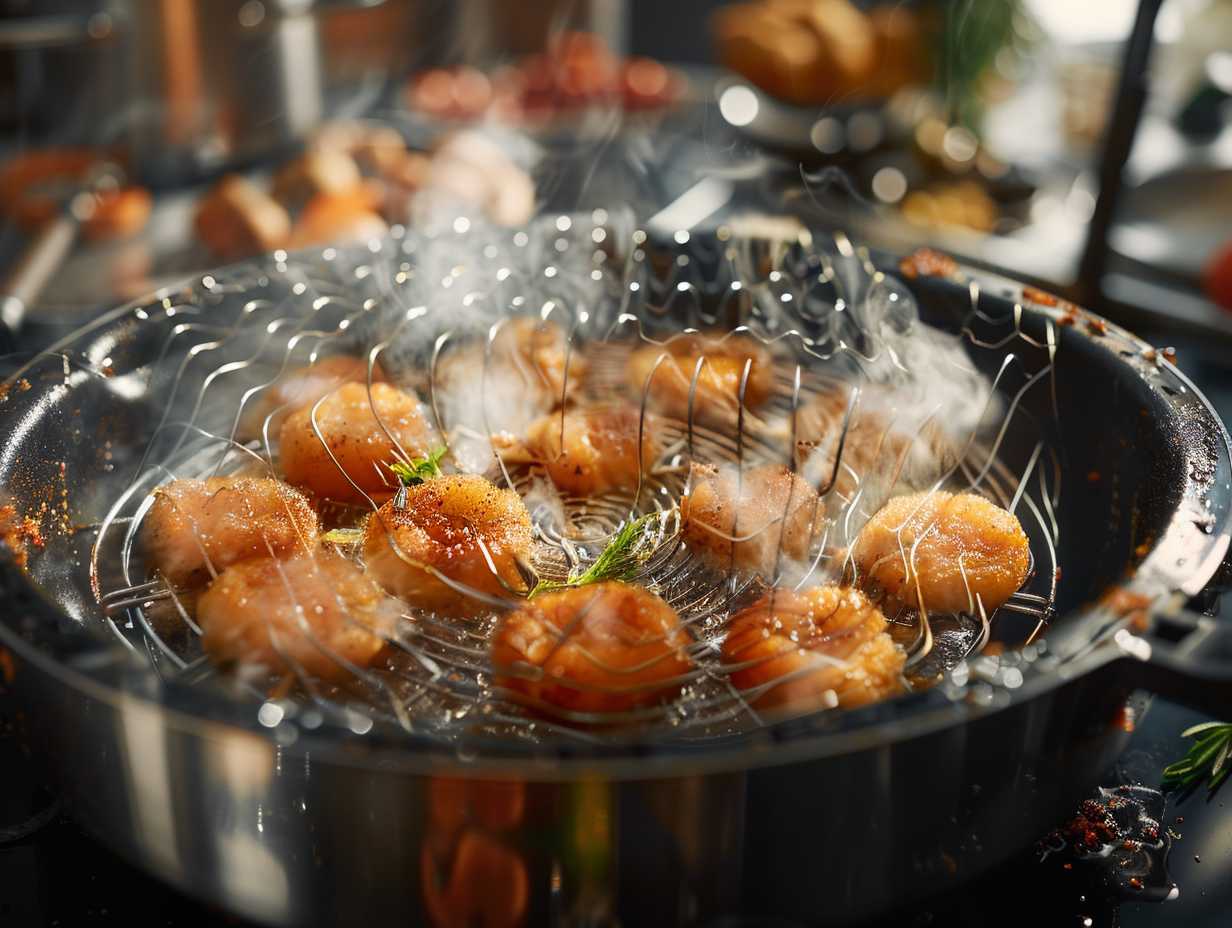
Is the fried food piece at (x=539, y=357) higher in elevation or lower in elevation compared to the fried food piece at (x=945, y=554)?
higher

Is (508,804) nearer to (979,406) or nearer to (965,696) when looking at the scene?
(965,696)

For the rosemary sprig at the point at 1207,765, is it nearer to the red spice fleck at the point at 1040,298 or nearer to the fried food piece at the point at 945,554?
the fried food piece at the point at 945,554


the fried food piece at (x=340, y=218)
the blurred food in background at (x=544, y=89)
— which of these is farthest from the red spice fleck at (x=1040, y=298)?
the blurred food in background at (x=544, y=89)

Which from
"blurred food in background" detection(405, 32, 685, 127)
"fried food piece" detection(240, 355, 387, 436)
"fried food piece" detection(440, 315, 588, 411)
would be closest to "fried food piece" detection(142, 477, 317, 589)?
"fried food piece" detection(240, 355, 387, 436)

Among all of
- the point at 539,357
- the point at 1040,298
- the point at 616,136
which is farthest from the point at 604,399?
the point at 616,136

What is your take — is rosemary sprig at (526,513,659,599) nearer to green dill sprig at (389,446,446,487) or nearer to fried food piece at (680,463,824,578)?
fried food piece at (680,463,824,578)

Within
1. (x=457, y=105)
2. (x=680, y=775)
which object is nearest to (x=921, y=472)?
(x=680, y=775)

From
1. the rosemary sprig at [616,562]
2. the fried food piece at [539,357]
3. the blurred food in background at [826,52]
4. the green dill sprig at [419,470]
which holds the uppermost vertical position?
the blurred food in background at [826,52]
